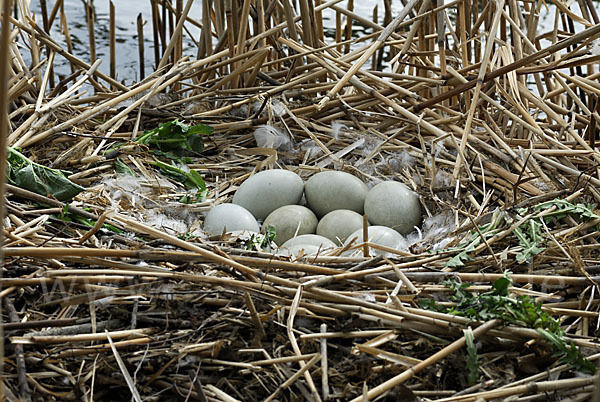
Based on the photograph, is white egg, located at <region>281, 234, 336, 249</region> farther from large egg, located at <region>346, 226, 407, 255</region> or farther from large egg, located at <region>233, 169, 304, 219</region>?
large egg, located at <region>233, 169, 304, 219</region>

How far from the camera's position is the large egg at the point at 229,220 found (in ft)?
6.32

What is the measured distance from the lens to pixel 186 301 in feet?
4.25

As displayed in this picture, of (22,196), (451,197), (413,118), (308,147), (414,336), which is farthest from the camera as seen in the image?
(308,147)

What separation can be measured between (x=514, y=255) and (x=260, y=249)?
613 mm

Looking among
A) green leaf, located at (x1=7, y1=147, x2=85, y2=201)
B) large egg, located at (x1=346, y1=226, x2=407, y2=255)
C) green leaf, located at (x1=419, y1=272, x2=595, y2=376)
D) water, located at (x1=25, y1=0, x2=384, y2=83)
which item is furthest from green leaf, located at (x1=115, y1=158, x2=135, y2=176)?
water, located at (x1=25, y1=0, x2=384, y2=83)

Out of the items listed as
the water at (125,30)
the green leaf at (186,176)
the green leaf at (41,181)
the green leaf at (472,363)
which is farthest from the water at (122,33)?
the green leaf at (472,363)

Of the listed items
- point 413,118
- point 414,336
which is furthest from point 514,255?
point 413,118

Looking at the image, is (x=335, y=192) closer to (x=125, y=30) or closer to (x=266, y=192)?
(x=266, y=192)

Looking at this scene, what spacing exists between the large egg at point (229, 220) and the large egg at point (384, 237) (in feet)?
0.93

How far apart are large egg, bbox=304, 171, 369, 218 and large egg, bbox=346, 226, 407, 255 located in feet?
0.71

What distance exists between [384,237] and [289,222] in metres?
0.29

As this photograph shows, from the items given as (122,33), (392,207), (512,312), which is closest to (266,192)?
(392,207)

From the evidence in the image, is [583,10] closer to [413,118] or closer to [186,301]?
[413,118]

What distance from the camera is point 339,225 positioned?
1985mm
